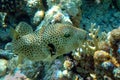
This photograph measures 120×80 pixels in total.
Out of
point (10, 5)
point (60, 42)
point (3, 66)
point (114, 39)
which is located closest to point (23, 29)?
point (60, 42)

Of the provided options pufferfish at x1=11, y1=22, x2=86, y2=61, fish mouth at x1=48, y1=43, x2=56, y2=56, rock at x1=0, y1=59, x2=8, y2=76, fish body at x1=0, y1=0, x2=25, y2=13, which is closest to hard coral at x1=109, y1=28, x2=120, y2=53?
pufferfish at x1=11, y1=22, x2=86, y2=61

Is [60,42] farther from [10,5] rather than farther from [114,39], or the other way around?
[10,5]

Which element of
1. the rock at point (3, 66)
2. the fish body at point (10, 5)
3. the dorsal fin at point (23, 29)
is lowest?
the rock at point (3, 66)

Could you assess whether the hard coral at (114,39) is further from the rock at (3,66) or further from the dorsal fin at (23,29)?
the rock at (3,66)

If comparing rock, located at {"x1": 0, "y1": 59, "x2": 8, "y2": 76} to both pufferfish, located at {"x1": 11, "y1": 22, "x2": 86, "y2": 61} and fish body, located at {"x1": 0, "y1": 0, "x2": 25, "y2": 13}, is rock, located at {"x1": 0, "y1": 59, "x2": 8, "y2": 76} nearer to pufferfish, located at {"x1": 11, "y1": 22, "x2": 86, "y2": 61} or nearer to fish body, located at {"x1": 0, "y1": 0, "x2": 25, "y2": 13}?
fish body, located at {"x1": 0, "y1": 0, "x2": 25, "y2": 13}

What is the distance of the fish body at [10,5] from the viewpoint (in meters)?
6.59

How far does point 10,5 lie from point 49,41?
11.4 feet

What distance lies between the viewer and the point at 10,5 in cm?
664

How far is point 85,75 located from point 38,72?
3.97 ft

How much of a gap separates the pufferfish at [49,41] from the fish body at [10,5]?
2.94 m

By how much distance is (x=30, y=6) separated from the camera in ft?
20.9

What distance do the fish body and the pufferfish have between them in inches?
116

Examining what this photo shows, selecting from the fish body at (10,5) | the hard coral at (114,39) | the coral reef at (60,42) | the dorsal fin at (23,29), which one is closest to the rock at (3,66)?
the coral reef at (60,42)

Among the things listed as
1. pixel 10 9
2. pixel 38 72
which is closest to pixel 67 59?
pixel 38 72
